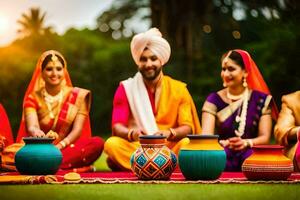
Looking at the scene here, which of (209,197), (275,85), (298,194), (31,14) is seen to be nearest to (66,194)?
(209,197)

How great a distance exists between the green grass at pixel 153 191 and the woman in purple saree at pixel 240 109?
70.7 inches

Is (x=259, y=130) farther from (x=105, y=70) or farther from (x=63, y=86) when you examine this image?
(x=105, y=70)

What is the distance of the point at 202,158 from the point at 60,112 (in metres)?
2.34

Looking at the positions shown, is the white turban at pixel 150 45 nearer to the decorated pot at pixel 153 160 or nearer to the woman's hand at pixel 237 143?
the woman's hand at pixel 237 143

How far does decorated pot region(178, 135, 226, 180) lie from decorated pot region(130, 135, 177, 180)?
0.14 meters

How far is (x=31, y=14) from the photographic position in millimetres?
31500

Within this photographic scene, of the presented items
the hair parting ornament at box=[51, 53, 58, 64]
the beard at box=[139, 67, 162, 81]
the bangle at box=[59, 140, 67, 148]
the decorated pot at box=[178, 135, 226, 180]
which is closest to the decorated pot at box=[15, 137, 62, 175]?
the bangle at box=[59, 140, 67, 148]

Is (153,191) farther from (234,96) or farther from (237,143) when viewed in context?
(234,96)

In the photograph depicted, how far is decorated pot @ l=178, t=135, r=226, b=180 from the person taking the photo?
6609mm

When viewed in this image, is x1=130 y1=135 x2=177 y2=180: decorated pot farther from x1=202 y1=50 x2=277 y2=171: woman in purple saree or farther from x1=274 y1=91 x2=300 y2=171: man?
x1=274 y1=91 x2=300 y2=171: man

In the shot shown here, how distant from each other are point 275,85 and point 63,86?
872 cm

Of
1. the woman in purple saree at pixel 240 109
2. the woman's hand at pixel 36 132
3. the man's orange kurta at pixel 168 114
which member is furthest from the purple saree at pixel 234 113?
the woman's hand at pixel 36 132

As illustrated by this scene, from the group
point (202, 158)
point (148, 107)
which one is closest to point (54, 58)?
point (148, 107)

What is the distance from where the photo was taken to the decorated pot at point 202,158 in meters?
6.61
